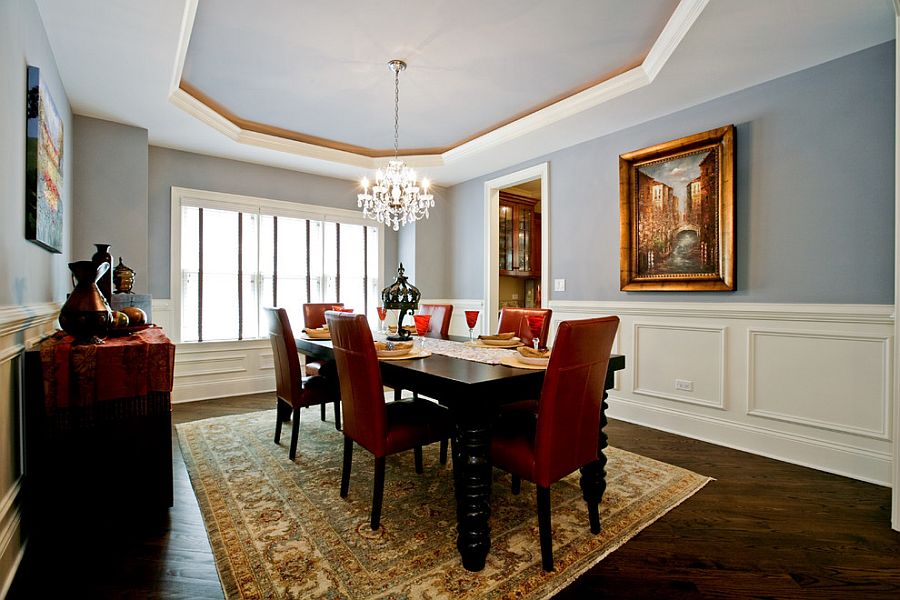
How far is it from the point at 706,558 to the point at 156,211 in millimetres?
4894

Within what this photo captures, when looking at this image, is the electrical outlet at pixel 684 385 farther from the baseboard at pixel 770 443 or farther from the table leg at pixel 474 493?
the table leg at pixel 474 493

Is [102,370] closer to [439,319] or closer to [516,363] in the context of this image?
[516,363]

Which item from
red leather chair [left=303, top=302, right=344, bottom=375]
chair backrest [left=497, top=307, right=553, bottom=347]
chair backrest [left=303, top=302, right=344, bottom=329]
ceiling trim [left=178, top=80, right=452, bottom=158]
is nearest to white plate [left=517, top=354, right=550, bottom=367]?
chair backrest [left=497, top=307, right=553, bottom=347]

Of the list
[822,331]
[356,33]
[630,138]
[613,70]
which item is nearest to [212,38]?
[356,33]

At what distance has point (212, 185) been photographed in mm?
4496

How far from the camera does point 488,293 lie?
5141mm

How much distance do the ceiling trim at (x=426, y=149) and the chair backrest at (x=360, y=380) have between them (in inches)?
70.5

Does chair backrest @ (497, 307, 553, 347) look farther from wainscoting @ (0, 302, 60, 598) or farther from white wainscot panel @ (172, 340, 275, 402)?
white wainscot panel @ (172, 340, 275, 402)

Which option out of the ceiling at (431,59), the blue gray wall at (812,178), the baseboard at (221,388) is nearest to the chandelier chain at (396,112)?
the ceiling at (431,59)

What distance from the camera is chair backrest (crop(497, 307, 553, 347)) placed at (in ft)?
9.36

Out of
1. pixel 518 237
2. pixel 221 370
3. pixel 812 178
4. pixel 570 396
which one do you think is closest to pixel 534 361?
pixel 570 396

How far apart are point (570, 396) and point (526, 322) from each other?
4.31 feet

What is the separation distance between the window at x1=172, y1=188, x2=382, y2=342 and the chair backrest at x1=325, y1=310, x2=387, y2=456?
301 cm

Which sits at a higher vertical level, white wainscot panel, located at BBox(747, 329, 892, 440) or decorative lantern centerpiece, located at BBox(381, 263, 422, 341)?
decorative lantern centerpiece, located at BBox(381, 263, 422, 341)
